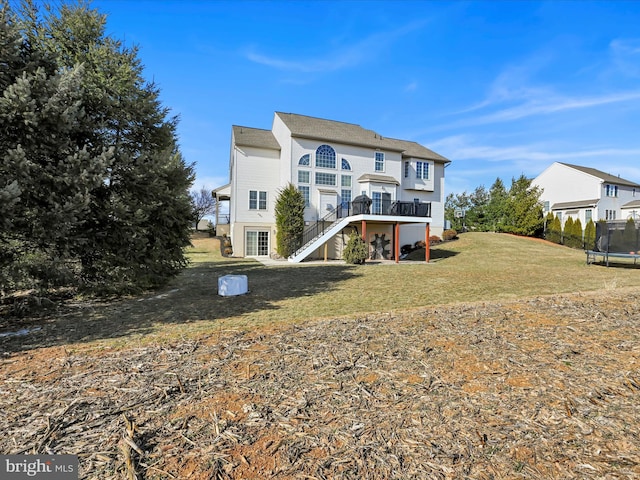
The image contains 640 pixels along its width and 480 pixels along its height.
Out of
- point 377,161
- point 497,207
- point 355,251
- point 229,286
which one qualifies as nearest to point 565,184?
point 497,207

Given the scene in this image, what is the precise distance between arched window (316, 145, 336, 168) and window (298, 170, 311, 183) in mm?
985

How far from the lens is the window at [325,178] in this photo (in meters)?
21.7

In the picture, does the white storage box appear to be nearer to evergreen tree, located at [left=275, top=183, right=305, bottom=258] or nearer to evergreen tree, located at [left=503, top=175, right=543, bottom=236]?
evergreen tree, located at [left=275, top=183, right=305, bottom=258]

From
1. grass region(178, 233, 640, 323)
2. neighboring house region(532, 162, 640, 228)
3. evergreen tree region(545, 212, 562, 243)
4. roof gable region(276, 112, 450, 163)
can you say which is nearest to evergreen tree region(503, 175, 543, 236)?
evergreen tree region(545, 212, 562, 243)

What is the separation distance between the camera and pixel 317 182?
21719 mm

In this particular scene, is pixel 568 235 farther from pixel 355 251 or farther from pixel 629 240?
pixel 355 251

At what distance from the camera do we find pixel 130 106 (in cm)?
789

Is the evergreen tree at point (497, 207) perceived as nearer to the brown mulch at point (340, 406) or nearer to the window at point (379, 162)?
the window at point (379, 162)

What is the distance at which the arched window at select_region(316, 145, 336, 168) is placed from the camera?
856 inches

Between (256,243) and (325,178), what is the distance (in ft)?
21.2

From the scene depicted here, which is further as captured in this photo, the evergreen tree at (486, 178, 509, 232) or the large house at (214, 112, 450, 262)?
the evergreen tree at (486, 178, 509, 232)

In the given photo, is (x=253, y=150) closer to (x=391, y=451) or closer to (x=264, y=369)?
(x=264, y=369)

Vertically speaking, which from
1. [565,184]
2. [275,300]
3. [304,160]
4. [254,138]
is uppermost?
[254,138]

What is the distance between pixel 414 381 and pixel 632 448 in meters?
1.65
